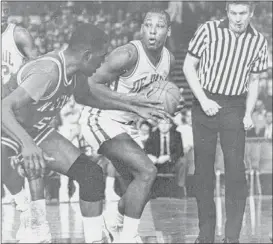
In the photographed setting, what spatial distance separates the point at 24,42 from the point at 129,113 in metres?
0.93

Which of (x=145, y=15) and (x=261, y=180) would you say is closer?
(x=145, y=15)

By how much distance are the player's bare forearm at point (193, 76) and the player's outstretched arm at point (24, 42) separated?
1147 millimetres

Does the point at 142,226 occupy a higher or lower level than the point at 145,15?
lower

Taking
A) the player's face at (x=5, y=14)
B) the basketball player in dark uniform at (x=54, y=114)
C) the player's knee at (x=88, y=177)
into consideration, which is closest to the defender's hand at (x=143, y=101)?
the basketball player in dark uniform at (x=54, y=114)

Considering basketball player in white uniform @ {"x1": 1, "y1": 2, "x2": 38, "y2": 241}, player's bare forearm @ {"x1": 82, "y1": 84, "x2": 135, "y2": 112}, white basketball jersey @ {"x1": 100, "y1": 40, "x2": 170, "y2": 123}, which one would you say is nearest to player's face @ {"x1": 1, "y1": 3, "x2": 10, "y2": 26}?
basketball player in white uniform @ {"x1": 1, "y1": 2, "x2": 38, "y2": 241}

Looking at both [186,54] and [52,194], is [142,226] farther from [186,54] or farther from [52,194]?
[186,54]

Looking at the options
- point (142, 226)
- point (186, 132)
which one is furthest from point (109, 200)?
point (186, 132)

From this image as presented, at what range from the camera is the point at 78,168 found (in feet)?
23.2

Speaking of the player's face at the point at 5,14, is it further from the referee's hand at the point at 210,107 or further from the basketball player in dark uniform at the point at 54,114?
the referee's hand at the point at 210,107

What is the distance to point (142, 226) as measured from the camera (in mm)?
7523

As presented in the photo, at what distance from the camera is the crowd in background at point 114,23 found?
7.40m

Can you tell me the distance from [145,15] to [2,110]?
138cm

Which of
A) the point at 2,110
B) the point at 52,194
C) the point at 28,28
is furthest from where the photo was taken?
the point at 52,194

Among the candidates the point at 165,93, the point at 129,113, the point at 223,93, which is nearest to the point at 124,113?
the point at 129,113
